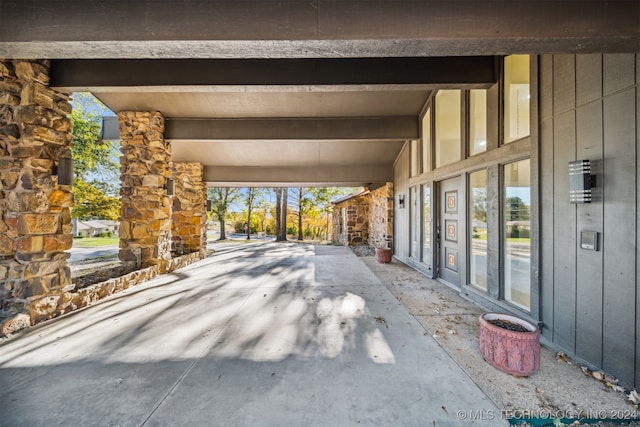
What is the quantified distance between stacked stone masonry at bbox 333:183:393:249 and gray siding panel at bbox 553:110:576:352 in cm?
552

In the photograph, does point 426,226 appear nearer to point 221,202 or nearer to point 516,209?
point 516,209

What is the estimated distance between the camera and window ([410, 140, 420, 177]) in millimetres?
5992

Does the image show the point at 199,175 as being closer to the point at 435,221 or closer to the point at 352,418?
the point at 435,221

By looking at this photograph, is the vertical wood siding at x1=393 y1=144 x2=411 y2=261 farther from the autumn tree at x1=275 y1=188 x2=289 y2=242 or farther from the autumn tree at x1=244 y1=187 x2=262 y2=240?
the autumn tree at x1=244 y1=187 x2=262 y2=240

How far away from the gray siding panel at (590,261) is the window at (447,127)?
2197mm

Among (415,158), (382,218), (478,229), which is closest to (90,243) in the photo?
(382,218)

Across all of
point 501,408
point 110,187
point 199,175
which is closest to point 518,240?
point 501,408

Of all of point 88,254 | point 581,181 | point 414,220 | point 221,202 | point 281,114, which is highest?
point 281,114

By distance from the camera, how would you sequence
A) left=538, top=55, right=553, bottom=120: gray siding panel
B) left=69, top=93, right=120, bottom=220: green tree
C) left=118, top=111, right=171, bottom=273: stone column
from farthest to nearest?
left=69, top=93, right=120, bottom=220: green tree → left=118, top=111, right=171, bottom=273: stone column → left=538, top=55, right=553, bottom=120: gray siding panel

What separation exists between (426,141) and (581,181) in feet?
11.6

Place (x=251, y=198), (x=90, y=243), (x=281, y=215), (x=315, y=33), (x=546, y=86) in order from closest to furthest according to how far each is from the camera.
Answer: (x=315, y=33) → (x=546, y=86) → (x=90, y=243) → (x=281, y=215) → (x=251, y=198)

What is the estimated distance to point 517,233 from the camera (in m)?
3.20

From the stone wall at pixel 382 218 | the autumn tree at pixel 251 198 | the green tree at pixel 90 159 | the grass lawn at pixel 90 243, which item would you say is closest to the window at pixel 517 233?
the stone wall at pixel 382 218

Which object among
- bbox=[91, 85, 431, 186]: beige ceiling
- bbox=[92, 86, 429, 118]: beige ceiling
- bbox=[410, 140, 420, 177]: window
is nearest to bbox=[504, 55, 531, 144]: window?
bbox=[91, 85, 431, 186]: beige ceiling
